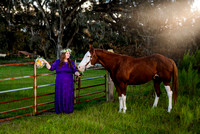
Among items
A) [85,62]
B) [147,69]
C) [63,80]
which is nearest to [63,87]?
[63,80]

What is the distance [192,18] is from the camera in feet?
61.7

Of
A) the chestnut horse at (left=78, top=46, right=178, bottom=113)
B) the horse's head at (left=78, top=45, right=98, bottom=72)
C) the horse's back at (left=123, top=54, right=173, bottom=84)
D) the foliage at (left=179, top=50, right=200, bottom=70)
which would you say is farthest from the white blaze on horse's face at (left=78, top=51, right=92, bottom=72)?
the foliage at (left=179, top=50, right=200, bottom=70)

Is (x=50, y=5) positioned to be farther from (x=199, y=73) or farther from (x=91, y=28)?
(x=199, y=73)

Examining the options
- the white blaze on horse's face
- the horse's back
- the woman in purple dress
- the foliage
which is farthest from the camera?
the foliage

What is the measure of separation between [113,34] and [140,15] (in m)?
4.27

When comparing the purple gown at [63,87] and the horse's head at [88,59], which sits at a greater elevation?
the horse's head at [88,59]

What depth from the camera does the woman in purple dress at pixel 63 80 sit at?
16.7 ft

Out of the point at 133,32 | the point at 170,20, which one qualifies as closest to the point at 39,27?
the point at 133,32

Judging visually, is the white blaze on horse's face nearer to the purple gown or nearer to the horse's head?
the horse's head

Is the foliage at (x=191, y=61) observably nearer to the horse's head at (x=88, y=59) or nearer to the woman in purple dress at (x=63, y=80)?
the horse's head at (x=88, y=59)

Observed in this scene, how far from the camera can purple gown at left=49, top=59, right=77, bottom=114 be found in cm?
510

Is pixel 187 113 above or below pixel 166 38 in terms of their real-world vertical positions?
below

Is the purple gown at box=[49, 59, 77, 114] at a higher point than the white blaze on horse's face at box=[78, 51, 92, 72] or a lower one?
lower

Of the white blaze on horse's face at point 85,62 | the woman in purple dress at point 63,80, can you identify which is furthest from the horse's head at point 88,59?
the woman in purple dress at point 63,80
